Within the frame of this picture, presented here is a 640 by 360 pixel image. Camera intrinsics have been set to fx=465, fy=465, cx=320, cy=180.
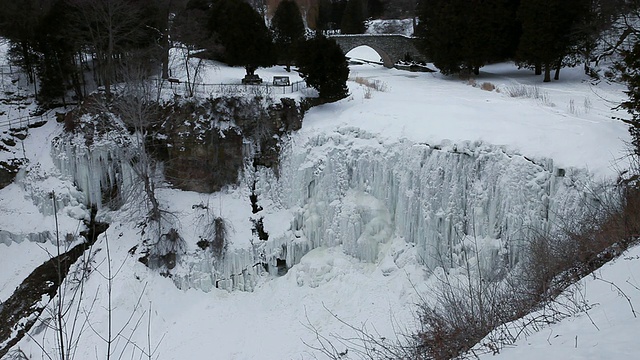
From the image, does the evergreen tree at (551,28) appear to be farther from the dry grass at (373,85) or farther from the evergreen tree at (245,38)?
the evergreen tree at (245,38)

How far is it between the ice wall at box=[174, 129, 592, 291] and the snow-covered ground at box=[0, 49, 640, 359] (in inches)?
8.2

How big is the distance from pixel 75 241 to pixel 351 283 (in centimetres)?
983

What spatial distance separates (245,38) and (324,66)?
19.5 ft

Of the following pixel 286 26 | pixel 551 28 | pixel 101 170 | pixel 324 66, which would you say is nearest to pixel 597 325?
pixel 324 66

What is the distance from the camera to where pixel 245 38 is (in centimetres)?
2223

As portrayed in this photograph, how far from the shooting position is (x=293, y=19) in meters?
29.5

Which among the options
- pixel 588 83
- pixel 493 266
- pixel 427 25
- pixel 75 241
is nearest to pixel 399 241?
pixel 493 266

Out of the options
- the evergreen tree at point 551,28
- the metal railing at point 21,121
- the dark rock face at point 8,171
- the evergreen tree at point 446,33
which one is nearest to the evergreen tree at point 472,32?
the evergreen tree at point 446,33

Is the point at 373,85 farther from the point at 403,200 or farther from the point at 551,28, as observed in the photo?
the point at 403,200

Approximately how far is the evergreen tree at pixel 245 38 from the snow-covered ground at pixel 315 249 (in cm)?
561

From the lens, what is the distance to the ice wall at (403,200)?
11203 millimetres

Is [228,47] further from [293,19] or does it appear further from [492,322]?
[492,322]

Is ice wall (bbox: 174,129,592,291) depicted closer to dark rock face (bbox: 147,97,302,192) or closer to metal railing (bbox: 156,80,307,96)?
dark rock face (bbox: 147,97,302,192)

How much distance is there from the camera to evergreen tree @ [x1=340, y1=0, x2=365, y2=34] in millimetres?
40344
